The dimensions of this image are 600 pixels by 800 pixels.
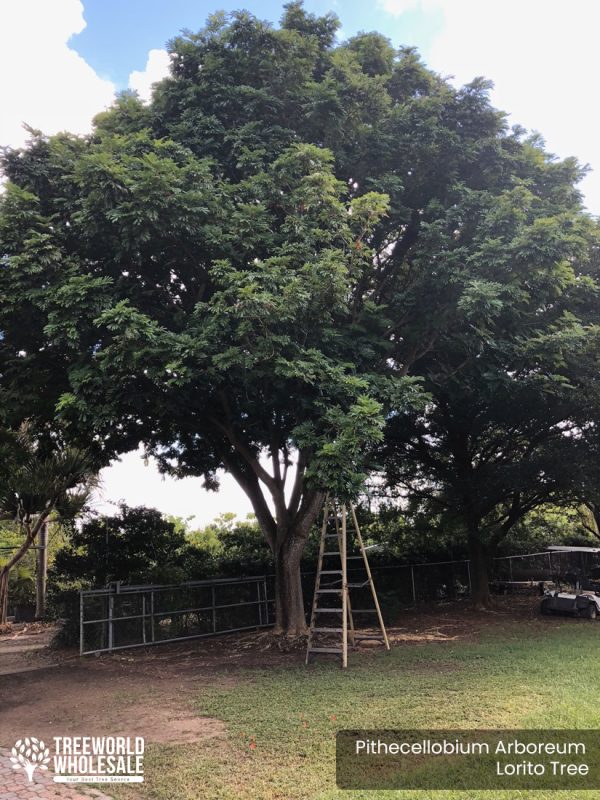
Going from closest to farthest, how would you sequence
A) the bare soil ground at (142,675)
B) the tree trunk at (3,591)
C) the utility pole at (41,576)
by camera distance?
1. the bare soil ground at (142,675)
2. the tree trunk at (3,591)
3. the utility pole at (41,576)

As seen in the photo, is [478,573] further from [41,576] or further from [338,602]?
[41,576]

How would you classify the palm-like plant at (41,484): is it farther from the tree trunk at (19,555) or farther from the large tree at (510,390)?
the large tree at (510,390)

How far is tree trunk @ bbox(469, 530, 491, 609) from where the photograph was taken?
15469 mm

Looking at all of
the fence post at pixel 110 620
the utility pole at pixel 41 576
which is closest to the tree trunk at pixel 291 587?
the fence post at pixel 110 620

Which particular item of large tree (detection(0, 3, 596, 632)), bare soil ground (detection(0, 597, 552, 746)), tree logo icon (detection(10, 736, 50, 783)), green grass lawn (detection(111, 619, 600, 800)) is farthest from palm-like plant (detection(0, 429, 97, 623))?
tree logo icon (detection(10, 736, 50, 783))

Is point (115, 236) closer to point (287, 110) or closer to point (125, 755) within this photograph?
point (287, 110)

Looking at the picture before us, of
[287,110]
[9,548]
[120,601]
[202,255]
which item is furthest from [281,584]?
[9,548]

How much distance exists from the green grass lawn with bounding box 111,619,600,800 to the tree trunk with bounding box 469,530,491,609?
553 cm

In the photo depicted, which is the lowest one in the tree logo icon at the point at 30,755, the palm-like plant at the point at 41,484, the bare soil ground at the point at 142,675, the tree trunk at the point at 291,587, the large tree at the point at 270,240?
the bare soil ground at the point at 142,675

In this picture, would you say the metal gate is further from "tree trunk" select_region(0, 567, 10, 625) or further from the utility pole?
the utility pole

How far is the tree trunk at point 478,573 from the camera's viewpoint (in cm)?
1547

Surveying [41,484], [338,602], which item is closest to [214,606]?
[338,602]

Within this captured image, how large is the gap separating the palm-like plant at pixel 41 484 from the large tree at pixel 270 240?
2.22m

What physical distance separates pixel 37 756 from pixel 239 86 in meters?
9.49
